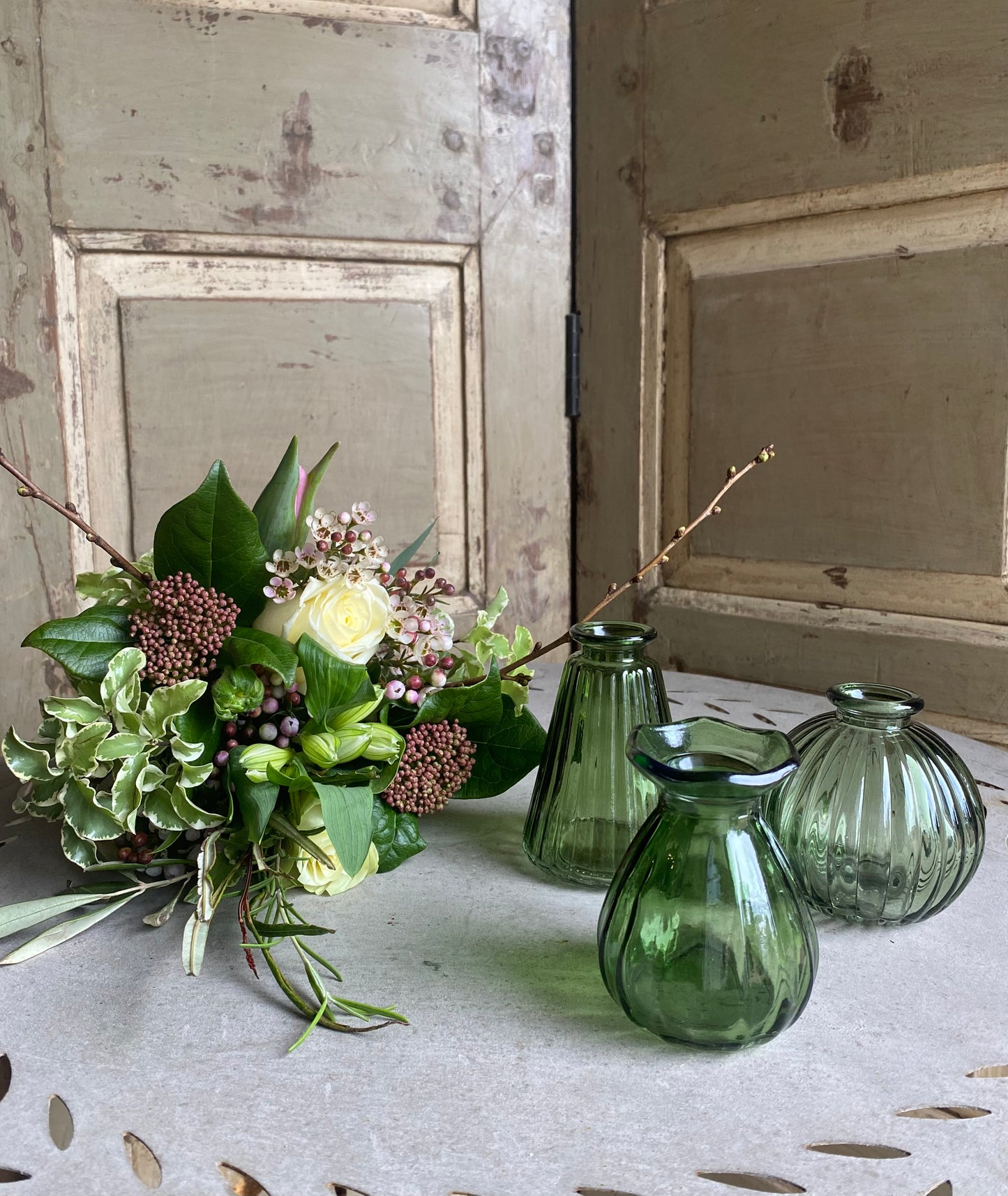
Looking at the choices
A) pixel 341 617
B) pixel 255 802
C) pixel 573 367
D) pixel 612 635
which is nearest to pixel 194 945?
pixel 255 802

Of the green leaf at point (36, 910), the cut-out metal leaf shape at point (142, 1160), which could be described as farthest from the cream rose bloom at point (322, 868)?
the cut-out metal leaf shape at point (142, 1160)

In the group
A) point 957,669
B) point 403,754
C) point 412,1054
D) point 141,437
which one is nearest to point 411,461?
point 141,437

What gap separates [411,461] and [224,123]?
49cm

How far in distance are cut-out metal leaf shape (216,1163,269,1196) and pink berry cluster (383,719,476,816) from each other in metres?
0.25

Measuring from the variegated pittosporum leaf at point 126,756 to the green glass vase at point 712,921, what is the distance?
247mm

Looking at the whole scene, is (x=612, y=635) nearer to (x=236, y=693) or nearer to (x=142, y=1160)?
(x=236, y=693)

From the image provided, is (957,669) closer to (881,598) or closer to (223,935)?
(881,598)

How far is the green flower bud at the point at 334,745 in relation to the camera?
593 millimetres

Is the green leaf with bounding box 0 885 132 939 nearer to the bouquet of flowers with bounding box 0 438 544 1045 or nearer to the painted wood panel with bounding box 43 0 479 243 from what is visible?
the bouquet of flowers with bounding box 0 438 544 1045

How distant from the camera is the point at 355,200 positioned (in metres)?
1.39

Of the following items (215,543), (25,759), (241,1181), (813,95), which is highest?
(813,95)

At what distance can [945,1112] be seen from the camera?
428 millimetres

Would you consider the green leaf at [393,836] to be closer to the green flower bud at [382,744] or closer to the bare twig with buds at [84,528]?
the green flower bud at [382,744]

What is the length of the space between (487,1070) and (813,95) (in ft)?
3.87
